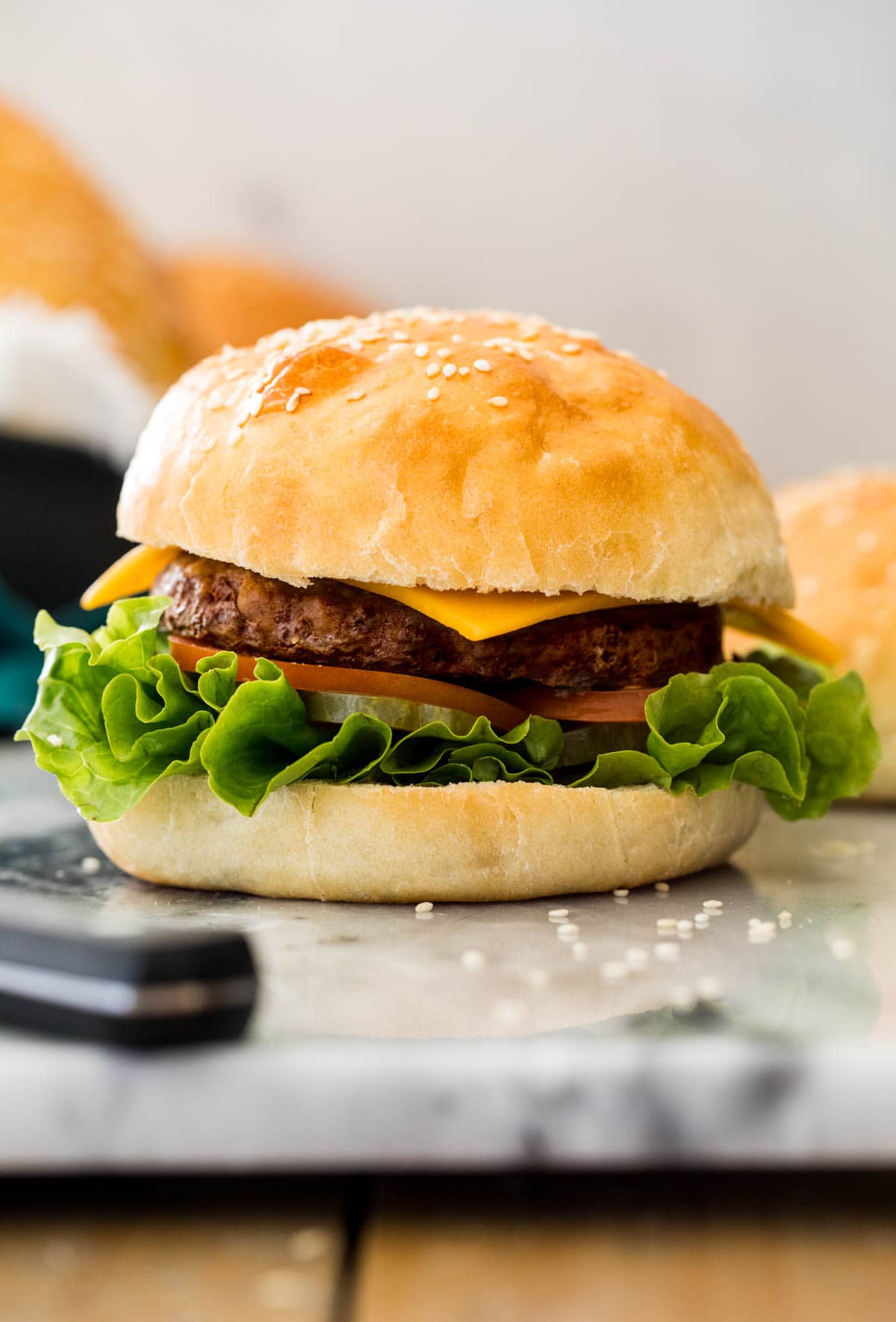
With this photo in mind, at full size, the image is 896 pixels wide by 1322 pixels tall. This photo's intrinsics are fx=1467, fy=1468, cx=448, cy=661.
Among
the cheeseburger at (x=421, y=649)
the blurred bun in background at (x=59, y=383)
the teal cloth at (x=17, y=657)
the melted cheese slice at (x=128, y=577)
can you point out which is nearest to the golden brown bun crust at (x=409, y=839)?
the cheeseburger at (x=421, y=649)

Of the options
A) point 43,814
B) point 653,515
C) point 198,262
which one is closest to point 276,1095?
point 653,515

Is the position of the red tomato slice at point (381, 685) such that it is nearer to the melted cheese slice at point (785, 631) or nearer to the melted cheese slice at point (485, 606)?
the melted cheese slice at point (485, 606)

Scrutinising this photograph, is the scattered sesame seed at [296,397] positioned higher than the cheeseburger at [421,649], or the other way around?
the scattered sesame seed at [296,397]

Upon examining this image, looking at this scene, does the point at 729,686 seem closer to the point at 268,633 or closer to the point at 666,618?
the point at 666,618

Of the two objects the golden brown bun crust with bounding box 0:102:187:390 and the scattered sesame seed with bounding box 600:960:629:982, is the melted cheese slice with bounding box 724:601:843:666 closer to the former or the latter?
the scattered sesame seed with bounding box 600:960:629:982

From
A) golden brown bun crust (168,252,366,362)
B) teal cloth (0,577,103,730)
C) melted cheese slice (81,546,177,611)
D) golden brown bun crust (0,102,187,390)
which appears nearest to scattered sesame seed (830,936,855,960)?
melted cheese slice (81,546,177,611)
